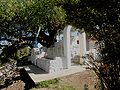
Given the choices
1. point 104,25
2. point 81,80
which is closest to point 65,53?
point 81,80

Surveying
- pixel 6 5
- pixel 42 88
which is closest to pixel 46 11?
pixel 6 5

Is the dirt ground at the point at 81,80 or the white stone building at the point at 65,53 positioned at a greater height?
the white stone building at the point at 65,53

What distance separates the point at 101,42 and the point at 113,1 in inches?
51.6

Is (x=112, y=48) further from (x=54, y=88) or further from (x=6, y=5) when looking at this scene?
(x=6, y=5)

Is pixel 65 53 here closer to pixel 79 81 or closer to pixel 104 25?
pixel 79 81

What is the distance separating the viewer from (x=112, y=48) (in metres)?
5.44

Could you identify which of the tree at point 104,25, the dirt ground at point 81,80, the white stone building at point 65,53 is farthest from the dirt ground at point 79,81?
the tree at point 104,25

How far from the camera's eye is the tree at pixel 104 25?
488cm

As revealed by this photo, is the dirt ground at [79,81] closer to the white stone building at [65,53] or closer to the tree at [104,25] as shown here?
the white stone building at [65,53]

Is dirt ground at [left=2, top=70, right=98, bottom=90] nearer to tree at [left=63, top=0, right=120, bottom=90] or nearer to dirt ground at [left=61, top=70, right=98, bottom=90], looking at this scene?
dirt ground at [left=61, top=70, right=98, bottom=90]

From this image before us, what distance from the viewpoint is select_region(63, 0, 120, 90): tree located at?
16.0 feet

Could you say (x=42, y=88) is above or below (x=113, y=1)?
below

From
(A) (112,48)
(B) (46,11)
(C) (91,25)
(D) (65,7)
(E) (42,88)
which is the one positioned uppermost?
(B) (46,11)

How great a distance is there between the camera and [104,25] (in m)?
5.21
